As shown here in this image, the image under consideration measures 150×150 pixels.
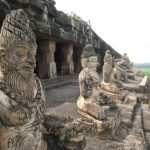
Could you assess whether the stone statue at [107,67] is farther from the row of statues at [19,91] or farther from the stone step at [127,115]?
the row of statues at [19,91]

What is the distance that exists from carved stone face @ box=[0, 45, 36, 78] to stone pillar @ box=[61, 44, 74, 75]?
42.0 ft

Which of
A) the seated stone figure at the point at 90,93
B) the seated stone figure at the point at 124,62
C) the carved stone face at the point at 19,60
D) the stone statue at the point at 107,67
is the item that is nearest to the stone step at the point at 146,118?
the stone statue at the point at 107,67

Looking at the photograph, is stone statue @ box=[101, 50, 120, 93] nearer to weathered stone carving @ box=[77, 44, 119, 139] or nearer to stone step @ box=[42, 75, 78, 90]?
weathered stone carving @ box=[77, 44, 119, 139]

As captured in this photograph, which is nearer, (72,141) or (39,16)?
(72,141)

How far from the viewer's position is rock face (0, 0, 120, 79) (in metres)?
10.3

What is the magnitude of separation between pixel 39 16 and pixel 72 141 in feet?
28.5

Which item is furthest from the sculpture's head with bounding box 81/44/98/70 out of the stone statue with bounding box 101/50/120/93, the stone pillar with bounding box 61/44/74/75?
the stone pillar with bounding box 61/44/74/75

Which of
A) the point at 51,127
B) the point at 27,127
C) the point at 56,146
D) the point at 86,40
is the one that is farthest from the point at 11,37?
the point at 86,40

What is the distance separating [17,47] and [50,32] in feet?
27.9

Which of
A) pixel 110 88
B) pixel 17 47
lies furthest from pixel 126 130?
pixel 17 47

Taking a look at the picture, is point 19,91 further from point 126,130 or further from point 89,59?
point 126,130

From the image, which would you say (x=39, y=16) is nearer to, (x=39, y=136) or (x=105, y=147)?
(x=105, y=147)

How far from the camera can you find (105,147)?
16.9 feet

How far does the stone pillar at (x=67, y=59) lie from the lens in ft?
52.4
